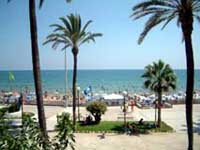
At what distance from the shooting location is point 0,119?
252 inches

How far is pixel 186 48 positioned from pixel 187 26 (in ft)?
3.41

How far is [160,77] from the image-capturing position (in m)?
29.4

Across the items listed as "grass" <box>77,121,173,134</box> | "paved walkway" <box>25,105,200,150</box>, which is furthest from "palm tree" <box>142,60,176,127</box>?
"paved walkway" <box>25,105,200,150</box>

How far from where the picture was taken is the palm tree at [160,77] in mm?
29422

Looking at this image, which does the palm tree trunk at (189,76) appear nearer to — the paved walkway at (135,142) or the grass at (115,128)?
the paved walkway at (135,142)

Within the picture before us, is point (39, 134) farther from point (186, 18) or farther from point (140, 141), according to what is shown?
point (140, 141)

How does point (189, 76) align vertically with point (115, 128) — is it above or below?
above

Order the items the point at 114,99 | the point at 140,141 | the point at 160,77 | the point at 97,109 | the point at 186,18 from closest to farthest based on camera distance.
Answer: the point at 186,18
the point at 140,141
the point at 160,77
the point at 97,109
the point at 114,99

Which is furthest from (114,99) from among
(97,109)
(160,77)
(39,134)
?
(39,134)

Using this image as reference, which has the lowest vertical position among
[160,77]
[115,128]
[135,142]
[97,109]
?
[135,142]

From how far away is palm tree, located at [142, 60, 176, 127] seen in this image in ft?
96.5

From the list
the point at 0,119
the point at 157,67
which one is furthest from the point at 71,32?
the point at 0,119

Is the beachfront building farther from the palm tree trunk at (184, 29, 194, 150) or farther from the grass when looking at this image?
the palm tree trunk at (184, 29, 194, 150)

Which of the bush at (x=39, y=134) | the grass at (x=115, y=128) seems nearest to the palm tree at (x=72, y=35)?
the grass at (x=115, y=128)
